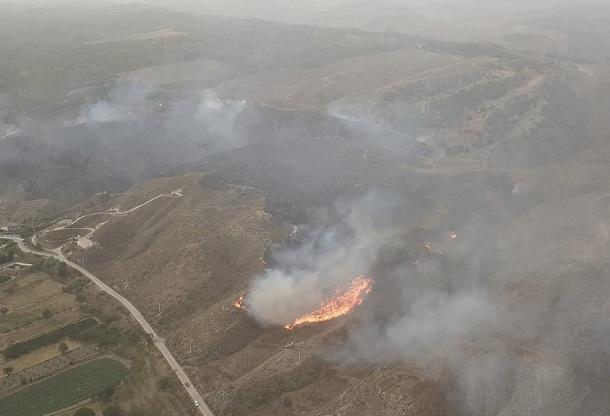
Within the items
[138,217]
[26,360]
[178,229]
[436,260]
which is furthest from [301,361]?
[138,217]

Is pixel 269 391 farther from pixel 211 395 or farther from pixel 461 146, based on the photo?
pixel 461 146

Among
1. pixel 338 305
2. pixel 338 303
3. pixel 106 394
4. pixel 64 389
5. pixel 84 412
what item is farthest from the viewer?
pixel 338 303

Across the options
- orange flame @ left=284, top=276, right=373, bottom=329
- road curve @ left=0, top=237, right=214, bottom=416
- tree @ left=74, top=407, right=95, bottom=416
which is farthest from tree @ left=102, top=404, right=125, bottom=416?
orange flame @ left=284, top=276, right=373, bottom=329

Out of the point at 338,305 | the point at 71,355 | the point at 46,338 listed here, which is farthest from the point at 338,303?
the point at 46,338

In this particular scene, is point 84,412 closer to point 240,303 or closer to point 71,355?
point 71,355

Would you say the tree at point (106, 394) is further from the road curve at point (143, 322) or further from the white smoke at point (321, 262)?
the white smoke at point (321, 262)

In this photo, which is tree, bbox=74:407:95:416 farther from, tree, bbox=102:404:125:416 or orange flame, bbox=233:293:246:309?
orange flame, bbox=233:293:246:309
